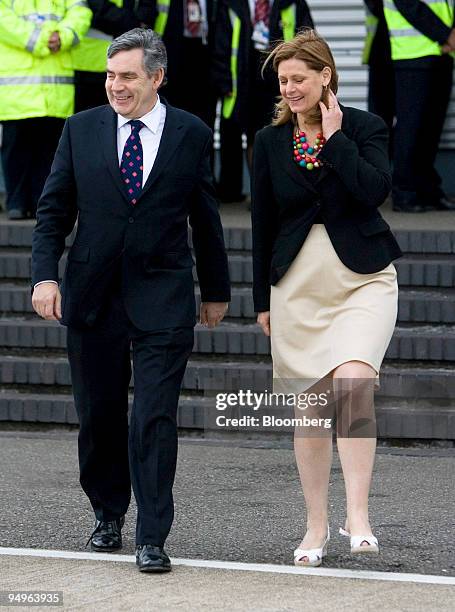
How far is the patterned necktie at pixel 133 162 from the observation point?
5.67m

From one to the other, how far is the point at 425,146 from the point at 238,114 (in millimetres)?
1332

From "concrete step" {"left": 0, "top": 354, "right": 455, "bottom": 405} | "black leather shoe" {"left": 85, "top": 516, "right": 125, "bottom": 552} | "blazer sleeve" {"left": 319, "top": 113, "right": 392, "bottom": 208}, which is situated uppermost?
"blazer sleeve" {"left": 319, "top": 113, "right": 392, "bottom": 208}

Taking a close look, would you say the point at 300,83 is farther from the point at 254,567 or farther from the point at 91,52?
the point at 91,52

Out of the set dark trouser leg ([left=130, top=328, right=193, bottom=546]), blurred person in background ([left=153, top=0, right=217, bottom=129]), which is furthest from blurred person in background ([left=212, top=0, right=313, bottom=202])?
dark trouser leg ([left=130, top=328, right=193, bottom=546])

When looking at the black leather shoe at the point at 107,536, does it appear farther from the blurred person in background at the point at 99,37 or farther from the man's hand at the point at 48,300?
the blurred person in background at the point at 99,37

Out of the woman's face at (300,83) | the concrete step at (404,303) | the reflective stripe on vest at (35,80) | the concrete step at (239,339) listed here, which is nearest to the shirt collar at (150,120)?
the woman's face at (300,83)

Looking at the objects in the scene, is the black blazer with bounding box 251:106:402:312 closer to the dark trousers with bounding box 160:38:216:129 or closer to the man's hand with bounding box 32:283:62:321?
the man's hand with bounding box 32:283:62:321

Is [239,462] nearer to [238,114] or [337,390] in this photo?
[337,390]

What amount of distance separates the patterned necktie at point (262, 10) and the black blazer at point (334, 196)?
16.0ft

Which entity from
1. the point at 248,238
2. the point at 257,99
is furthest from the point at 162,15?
the point at 248,238

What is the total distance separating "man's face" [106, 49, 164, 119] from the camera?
18.2ft

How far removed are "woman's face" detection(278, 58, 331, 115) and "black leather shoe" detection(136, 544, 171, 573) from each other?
5.26 ft

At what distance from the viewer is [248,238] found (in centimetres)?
923

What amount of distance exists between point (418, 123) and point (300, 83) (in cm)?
518
